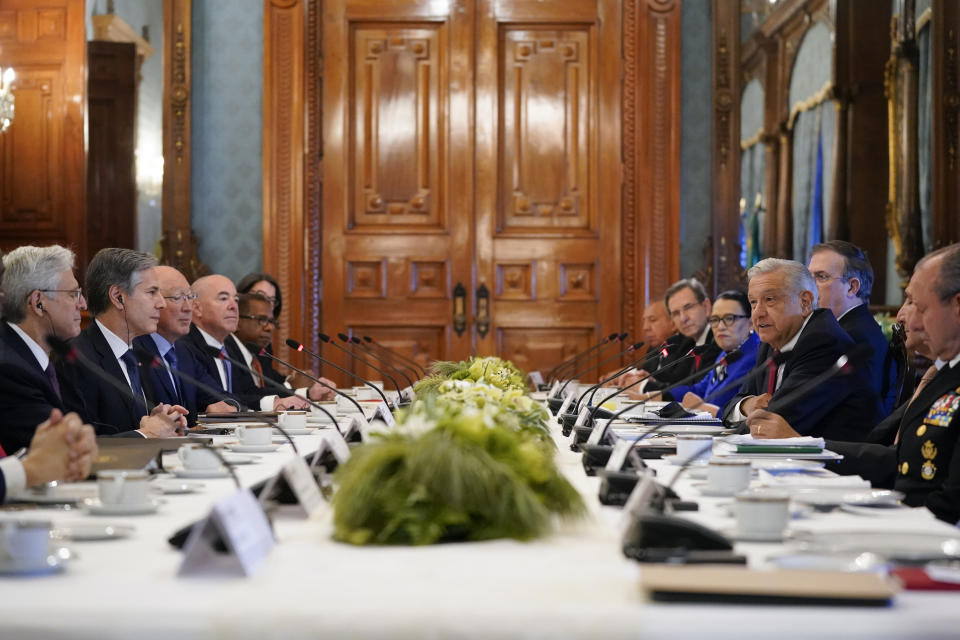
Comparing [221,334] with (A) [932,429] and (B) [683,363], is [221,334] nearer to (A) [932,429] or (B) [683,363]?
(B) [683,363]

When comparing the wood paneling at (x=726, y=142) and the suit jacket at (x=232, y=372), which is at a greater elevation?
the wood paneling at (x=726, y=142)

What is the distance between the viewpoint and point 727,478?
2408mm

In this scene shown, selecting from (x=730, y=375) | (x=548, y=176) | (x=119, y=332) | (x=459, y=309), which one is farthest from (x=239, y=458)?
(x=548, y=176)

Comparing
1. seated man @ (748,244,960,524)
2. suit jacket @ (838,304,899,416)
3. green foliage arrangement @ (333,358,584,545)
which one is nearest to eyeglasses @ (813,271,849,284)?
suit jacket @ (838,304,899,416)

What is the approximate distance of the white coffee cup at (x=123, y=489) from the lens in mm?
2180

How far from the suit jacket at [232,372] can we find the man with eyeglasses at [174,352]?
0.15 m

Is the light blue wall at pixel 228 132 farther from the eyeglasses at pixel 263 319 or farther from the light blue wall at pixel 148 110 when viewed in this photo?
the eyeglasses at pixel 263 319

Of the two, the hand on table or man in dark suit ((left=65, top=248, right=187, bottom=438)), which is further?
man in dark suit ((left=65, top=248, right=187, bottom=438))

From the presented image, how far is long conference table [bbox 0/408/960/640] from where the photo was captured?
1.45 m

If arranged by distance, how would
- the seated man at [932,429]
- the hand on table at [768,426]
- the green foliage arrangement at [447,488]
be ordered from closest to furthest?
the green foliage arrangement at [447,488], the seated man at [932,429], the hand on table at [768,426]

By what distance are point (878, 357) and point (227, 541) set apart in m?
3.29

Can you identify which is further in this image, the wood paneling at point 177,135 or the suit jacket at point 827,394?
the wood paneling at point 177,135

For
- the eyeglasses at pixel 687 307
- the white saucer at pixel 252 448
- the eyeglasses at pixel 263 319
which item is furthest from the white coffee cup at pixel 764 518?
the eyeglasses at pixel 263 319

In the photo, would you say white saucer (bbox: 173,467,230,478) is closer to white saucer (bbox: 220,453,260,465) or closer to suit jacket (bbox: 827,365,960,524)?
white saucer (bbox: 220,453,260,465)
